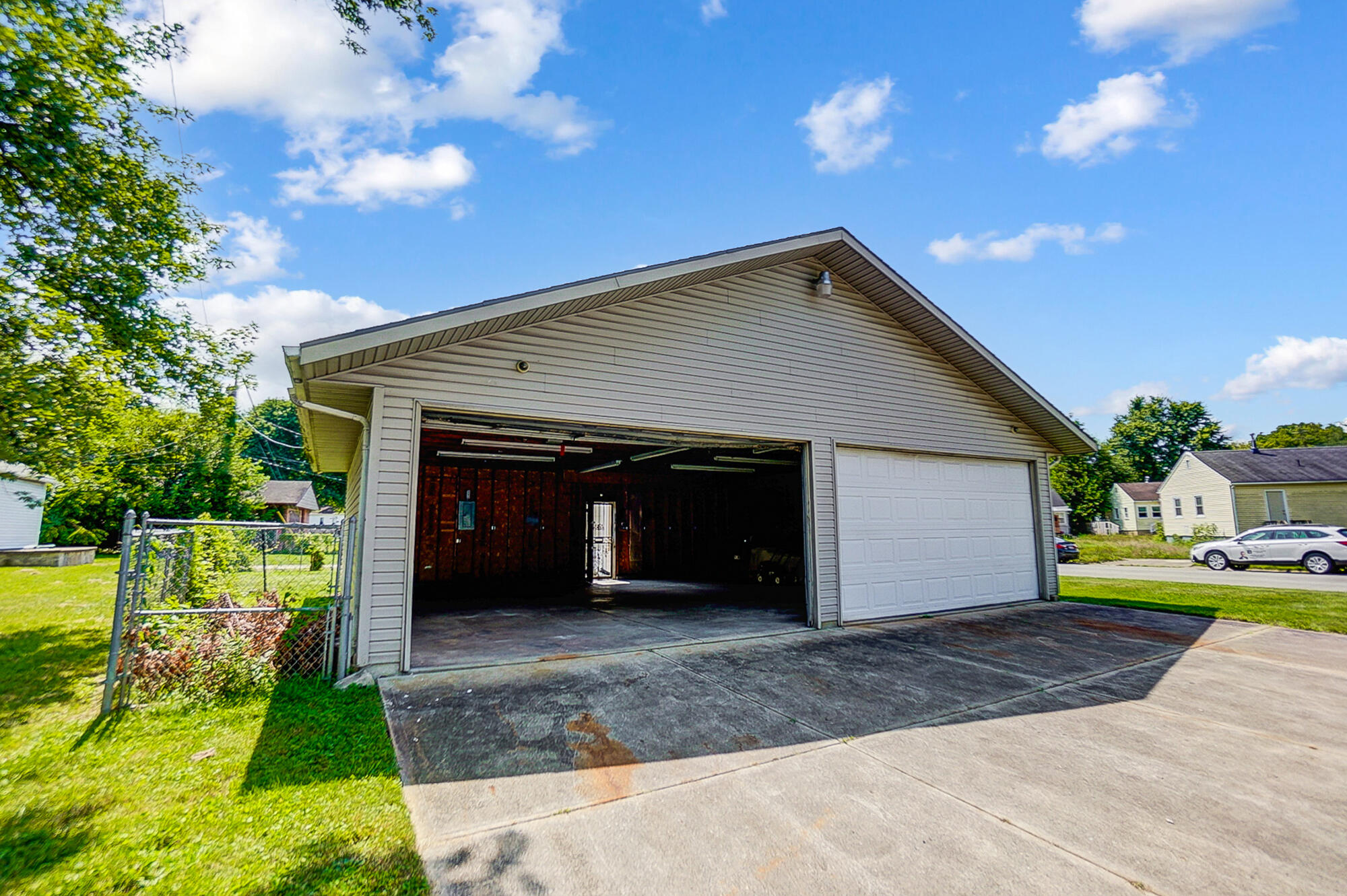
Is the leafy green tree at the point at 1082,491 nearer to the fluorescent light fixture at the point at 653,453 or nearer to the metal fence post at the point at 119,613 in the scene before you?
the fluorescent light fixture at the point at 653,453

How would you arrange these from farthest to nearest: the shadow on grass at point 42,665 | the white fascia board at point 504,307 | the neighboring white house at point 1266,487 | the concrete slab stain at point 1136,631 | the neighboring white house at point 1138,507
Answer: the neighboring white house at point 1138,507
the neighboring white house at point 1266,487
the concrete slab stain at point 1136,631
the white fascia board at point 504,307
the shadow on grass at point 42,665

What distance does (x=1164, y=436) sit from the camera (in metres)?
51.7

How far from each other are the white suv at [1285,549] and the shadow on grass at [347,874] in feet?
76.6

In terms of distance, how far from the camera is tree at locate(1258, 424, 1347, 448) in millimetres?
56844

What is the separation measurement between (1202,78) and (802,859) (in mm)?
10713

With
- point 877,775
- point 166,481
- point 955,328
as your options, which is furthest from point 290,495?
point 877,775

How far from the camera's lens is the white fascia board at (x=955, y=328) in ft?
24.9

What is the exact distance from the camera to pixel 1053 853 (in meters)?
2.42

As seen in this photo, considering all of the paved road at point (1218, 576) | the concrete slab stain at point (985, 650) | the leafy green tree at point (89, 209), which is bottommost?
the paved road at point (1218, 576)

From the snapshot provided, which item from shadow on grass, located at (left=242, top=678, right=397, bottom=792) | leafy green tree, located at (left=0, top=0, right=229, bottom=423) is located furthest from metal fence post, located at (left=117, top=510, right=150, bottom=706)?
leafy green tree, located at (left=0, top=0, right=229, bottom=423)

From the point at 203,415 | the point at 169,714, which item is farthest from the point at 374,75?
the point at 203,415

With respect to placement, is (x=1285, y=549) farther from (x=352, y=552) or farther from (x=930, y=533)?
(x=352, y=552)

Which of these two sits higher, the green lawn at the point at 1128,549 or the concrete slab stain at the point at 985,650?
the concrete slab stain at the point at 985,650

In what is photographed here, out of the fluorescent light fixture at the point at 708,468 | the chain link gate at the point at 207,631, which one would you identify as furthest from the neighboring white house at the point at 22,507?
the fluorescent light fixture at the point at 708,468
